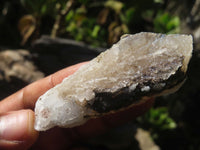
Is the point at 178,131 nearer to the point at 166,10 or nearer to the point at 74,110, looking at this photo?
the point at 166,10

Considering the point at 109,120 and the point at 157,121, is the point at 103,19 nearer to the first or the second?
the point at 109,120

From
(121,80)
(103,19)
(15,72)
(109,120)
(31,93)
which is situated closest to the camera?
(121,80)

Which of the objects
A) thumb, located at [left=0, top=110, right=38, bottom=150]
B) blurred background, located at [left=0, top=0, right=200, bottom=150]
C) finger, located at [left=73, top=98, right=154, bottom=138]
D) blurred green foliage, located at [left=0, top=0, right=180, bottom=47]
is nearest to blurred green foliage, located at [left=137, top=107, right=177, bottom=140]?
blurred background, located at [left=0, top=0, right=200, bottom=150]

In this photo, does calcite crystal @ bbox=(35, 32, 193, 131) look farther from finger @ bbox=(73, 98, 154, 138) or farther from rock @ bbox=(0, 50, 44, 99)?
rock @ bbox=(0, 50, 44, 99)

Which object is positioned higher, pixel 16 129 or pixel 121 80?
pixel 121 80

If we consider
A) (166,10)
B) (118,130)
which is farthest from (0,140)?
(166,10)

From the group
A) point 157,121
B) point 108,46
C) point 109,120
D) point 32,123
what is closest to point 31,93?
point 32,123

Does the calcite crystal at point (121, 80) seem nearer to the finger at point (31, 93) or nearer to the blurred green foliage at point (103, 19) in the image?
the finger at point (31, 93)
